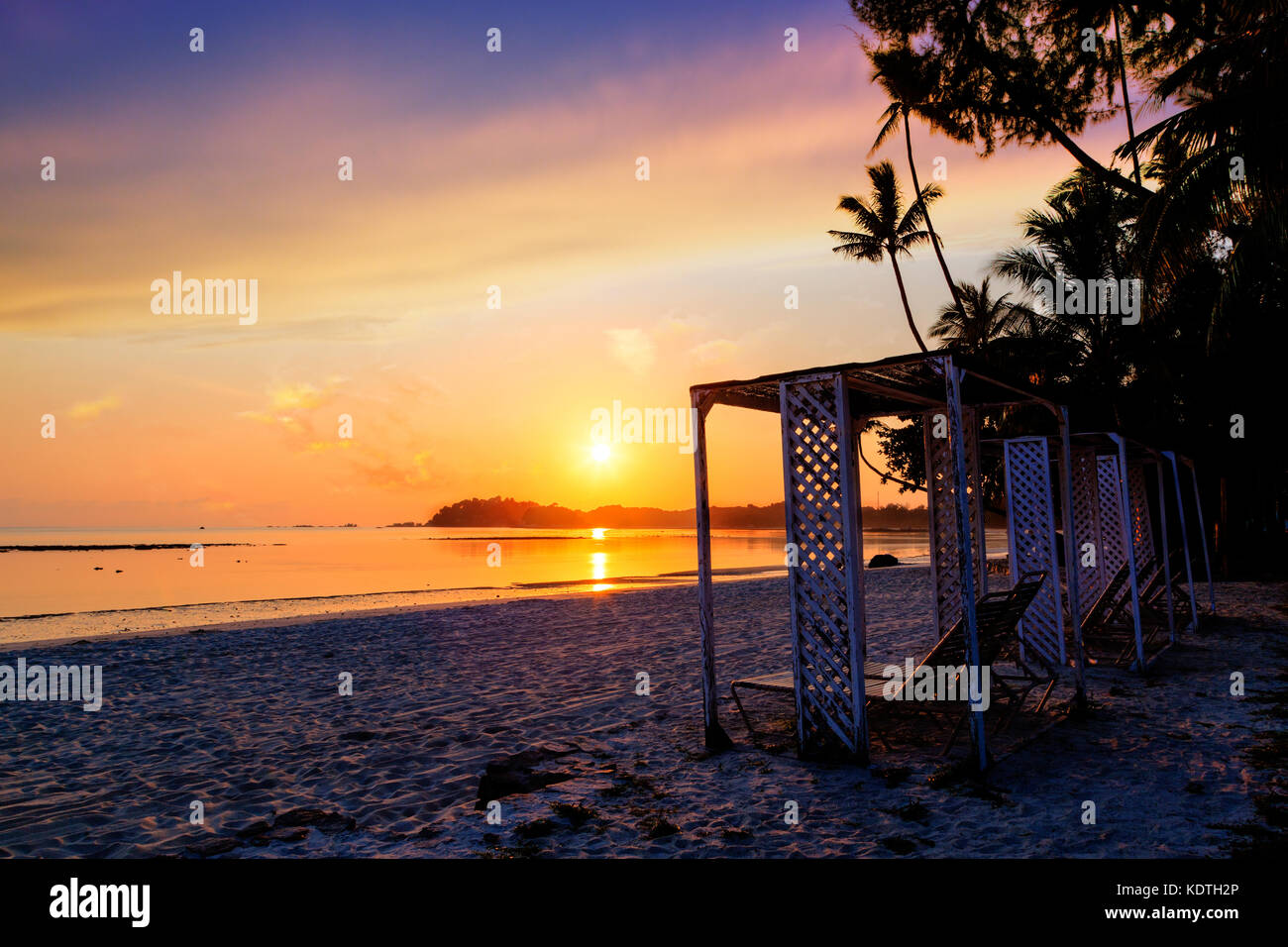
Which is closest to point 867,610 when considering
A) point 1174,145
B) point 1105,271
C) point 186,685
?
point 1174,145

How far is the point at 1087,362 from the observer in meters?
22.3

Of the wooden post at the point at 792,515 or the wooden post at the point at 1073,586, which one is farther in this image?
the wooden post at the point at 1073,586

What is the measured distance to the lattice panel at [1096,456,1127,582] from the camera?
12.0 meters

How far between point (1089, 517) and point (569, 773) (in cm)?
1000

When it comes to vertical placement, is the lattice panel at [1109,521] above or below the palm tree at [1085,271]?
below

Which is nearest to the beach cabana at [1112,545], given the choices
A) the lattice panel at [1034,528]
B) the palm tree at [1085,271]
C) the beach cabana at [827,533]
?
the lattice panel at [1034,528]

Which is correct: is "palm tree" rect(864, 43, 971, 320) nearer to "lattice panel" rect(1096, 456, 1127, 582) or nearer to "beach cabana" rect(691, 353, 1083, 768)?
"lattice panel" rect(1096, 456, 1127, 582)

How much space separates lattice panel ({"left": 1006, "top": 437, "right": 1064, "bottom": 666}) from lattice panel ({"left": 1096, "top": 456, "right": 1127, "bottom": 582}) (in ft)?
10.3

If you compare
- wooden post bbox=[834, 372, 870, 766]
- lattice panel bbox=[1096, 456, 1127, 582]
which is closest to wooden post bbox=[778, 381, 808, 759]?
wooden post bbox=[834, 372, 870, 766]

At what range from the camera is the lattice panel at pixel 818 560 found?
5.57 metres

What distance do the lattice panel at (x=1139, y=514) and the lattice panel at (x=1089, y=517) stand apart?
250 centimetres

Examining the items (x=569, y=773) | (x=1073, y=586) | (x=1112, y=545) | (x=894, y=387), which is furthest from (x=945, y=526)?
(x=1112, y=545)

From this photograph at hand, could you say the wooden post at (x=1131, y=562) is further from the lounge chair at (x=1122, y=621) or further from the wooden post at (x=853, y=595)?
the wooden post at (x=853, y=595)
